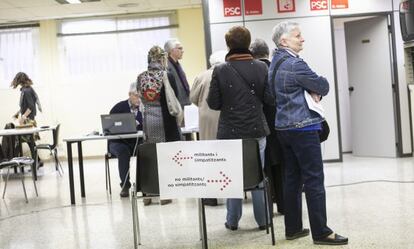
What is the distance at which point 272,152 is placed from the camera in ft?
12.9

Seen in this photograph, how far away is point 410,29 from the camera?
6.20m

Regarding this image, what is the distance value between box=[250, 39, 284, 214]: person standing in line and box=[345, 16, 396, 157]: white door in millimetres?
3520

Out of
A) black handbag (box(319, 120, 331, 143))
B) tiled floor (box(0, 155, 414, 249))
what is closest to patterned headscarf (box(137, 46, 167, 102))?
tiled floor (box(0, 155, 414, 249))

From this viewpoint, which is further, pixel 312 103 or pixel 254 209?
pixel 254 209

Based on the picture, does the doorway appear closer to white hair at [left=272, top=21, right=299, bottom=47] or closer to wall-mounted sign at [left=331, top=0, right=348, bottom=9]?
wall-mounted sign at [left=331, top=0, right=348, bottom=9]

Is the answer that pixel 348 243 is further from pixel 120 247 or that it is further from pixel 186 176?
pixel 120 247

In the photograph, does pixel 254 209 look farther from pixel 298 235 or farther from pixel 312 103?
pixel 312 103

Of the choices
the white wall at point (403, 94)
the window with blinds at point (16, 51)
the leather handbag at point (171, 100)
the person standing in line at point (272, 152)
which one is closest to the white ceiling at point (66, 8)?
the window with blinds at point (16, 51)

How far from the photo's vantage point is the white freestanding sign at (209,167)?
298 cm

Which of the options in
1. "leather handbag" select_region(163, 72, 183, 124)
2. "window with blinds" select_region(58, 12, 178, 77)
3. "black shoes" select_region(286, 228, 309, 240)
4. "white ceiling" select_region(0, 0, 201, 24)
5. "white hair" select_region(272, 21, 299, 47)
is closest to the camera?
"white hair" select_region(272, 21, 299, 47)

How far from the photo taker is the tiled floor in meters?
3.46

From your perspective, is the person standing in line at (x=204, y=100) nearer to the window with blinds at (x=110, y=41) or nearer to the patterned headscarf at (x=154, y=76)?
the patterned headscarf at (x=154, y=76)

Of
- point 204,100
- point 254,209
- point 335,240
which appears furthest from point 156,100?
point 335,240

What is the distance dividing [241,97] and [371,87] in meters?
4.34
